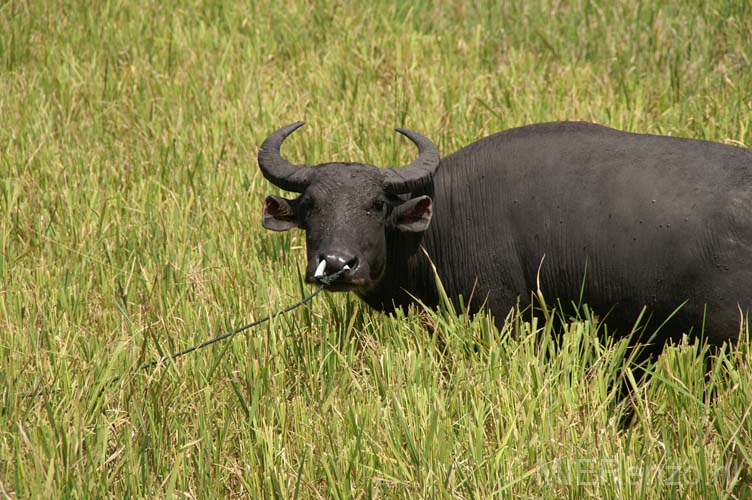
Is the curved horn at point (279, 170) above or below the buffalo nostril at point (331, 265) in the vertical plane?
above

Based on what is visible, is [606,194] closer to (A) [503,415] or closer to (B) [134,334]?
(A) [503,415]

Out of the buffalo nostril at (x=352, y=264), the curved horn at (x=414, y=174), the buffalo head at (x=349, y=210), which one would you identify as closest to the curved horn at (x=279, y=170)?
the buffalo head at (x=349, y=210)

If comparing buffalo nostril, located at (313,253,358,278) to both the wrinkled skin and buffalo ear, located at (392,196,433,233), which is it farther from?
buffalo ear, located at (392,196,433,233)

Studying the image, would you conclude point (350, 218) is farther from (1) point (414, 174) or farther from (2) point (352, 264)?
(1) point (414, 174)

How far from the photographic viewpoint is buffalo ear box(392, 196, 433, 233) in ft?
15.4

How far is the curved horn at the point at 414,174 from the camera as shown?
4660 millimetres

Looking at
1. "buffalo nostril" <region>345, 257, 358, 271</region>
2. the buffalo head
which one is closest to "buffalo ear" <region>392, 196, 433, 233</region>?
the buffalo head

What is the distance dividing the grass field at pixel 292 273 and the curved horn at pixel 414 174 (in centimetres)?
61

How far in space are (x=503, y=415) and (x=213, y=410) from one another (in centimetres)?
106

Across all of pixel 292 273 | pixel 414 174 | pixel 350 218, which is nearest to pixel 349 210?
pixel 350 218

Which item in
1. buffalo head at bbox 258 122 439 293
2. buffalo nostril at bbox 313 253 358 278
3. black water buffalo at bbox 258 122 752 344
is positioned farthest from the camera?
buffalo head at bbox 258 122 439 293

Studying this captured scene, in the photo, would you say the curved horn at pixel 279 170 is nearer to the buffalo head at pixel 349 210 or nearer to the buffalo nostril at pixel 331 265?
the buffalo head at pixel 349 210

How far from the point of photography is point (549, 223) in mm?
4500

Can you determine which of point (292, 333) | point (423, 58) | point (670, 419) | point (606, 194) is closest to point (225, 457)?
point (292, 333)
